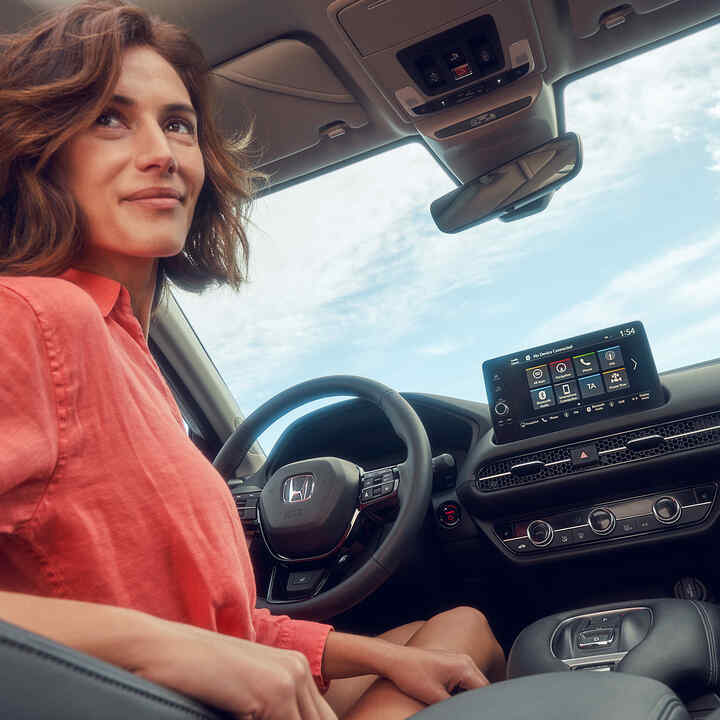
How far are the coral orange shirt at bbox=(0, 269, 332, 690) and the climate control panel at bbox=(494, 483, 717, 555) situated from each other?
1.00 meters

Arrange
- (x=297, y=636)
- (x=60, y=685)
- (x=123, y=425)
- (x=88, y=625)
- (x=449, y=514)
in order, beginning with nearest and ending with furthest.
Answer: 1. (x=60, y=685)
2. (x=88, y=625)
3. (x=123, y=425)
4. (x=297, y=636)
5. (x=449, y=514)

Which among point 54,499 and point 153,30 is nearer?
point 54,499

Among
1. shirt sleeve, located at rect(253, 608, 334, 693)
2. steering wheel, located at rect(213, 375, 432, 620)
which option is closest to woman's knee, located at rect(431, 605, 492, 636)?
steering wheel, located at rect(213, 375, 432, 620)

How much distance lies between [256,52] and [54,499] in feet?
4.94

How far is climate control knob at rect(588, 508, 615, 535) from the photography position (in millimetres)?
1677

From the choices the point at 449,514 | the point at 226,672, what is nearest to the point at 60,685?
the point at 226,672

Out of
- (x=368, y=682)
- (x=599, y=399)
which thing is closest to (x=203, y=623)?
(x=368, y=682)

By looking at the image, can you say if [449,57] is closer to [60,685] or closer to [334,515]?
[334,515]

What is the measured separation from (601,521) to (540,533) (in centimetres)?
15

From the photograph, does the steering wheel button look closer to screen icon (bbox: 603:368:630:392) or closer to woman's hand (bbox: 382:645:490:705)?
woman's hand (bbox: 382:645:490:705)

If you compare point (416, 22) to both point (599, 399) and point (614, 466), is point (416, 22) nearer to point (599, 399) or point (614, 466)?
point (599, 399)

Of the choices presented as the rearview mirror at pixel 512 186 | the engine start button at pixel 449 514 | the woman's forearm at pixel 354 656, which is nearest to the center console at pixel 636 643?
the woman's forearm at pixel 354 656

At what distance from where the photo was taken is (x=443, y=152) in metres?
2.28

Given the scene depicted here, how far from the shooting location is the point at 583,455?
1690mm
